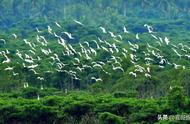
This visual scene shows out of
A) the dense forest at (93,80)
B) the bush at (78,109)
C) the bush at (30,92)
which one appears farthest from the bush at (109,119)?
the bush at (30,92)

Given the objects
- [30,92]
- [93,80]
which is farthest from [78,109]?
[93,80]

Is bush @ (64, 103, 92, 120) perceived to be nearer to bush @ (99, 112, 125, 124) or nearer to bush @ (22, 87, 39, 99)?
bush @ (99, 112, 125, 124)

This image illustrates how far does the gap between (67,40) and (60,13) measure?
1074 inches

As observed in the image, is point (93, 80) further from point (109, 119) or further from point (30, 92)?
point (109, 119)

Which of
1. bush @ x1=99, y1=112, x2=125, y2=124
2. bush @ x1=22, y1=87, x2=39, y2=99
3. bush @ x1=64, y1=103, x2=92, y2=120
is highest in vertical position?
bush @ x1=22, y1=87, x2=39, y2=99

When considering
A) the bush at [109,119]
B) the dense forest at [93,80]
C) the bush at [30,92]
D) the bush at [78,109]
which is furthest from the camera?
the bush at [30,92]

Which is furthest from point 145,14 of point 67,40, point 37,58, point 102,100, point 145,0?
point 102,100

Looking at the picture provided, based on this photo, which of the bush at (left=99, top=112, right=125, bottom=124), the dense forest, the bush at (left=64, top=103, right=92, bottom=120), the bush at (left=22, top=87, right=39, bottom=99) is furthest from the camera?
the bush at (left=22, top=87, right=39, bottom=99)

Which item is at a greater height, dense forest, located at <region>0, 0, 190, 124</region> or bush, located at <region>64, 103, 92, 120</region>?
dense forest, located at <region>0, 0, 190, 124</region>

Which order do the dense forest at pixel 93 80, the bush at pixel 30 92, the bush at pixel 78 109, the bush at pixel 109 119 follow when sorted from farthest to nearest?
the bush at pixel 30 92
the bush at pixel 78 109
the dense forest at pixel 93 80
the bush at pixel 109 119

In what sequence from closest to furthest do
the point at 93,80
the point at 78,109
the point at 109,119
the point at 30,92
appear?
the point at 109,119 < the point at 78,109 < the point at 30,92 < the point at 93,80

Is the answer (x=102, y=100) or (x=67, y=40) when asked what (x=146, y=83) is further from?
(x=67, y=40)

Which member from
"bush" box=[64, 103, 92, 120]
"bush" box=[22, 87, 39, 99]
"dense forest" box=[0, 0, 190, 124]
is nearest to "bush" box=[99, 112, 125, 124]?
"dense forest" box=[0, 0, 190, 124]

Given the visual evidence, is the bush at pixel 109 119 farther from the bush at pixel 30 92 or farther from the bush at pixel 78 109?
the bush at pixel 30 92
